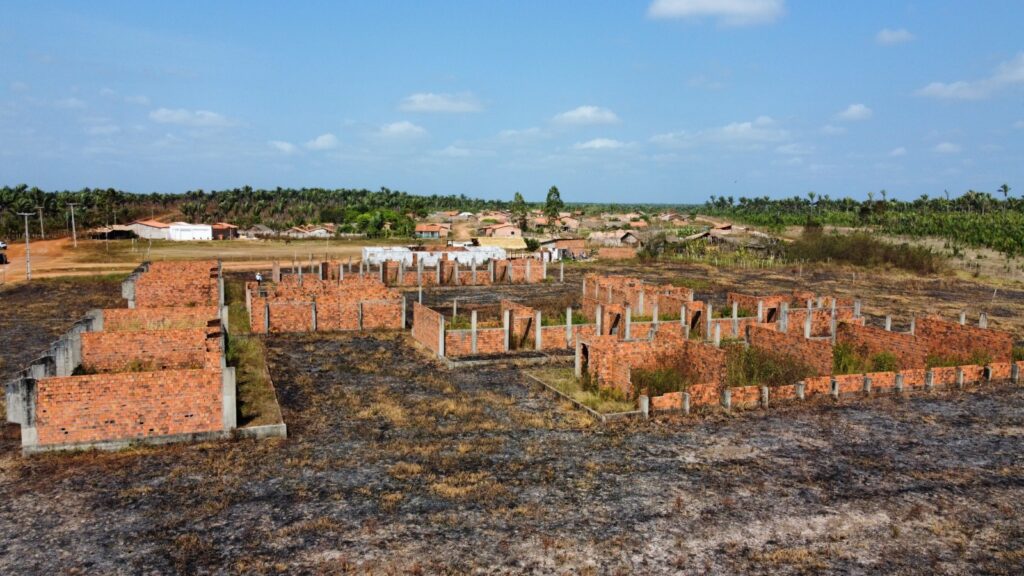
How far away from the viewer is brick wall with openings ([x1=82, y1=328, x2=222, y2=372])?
695 inches

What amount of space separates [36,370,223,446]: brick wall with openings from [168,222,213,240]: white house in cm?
6888

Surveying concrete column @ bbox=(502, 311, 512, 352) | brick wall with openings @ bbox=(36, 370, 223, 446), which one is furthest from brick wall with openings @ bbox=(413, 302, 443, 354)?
brick wall with openings @ bbox=(36, 370, 223, 446)

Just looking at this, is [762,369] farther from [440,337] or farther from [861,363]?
[440,337]

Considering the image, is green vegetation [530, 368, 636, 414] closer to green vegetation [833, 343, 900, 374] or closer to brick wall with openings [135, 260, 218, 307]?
green vegetation [833, 343, 900, 374]

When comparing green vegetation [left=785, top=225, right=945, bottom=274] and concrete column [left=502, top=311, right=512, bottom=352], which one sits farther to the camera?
green vegetation [left=785, top=225, right=945, bottom=274]

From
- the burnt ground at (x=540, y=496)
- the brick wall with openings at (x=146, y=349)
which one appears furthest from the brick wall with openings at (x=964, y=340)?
the brick wall with openings at (x=146, y=349)

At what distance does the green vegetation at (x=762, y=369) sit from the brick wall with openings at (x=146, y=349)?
1254 cm

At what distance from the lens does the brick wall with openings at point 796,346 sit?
60.2 ft

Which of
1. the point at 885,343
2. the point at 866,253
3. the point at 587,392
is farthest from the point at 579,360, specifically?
the point at 866,253

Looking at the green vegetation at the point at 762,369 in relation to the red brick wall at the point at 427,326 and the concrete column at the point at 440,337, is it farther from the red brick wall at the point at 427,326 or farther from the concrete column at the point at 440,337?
the red brick wall at the point at 427,326

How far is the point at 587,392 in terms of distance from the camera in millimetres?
17688

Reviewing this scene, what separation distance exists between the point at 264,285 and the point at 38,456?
1868 centimetres

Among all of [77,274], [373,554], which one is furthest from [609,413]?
[77,274]

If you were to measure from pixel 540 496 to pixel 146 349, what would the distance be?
38.2 ft
